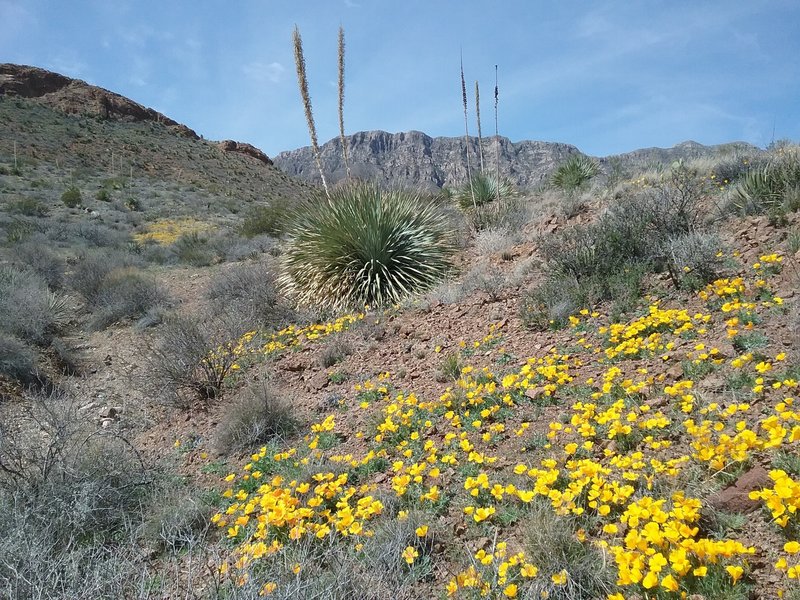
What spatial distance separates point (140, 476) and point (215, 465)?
59 cm

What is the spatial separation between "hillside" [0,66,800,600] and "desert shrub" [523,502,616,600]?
1 cm

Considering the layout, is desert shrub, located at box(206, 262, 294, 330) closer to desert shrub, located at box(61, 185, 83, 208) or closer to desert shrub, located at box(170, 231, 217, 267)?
desert shrub, located at box(170, 231, 217, 267)

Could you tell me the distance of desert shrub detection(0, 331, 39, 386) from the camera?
7.49m

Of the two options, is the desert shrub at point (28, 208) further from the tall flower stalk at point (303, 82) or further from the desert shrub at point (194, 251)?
the tall flower stalk at point (303, 82)

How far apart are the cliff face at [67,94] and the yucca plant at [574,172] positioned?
48.7 m

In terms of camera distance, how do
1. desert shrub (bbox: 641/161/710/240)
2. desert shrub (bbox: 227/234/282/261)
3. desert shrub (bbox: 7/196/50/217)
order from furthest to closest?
desert shrub (bbox: 7/196/50/217)
desert shrub (bbox: 227/234/282/261)
desert shrub (bbox: 641/161/710/240)

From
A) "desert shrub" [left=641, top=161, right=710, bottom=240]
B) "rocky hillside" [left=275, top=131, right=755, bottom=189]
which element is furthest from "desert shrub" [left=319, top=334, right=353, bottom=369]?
"rocky hillside" [left=275, top=131, right=755, bottom=189]

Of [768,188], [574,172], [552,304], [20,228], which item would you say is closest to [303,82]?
[552,304]

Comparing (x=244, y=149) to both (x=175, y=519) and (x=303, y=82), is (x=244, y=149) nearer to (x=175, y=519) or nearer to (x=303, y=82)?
(x=303, y=82)

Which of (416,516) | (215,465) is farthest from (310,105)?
(416,516)

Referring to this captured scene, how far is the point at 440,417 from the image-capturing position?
422 centimetres

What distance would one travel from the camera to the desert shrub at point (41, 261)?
1348cm

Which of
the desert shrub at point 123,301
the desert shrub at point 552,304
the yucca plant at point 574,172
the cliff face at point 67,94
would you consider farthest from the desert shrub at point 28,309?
the cliff face at point 67,94

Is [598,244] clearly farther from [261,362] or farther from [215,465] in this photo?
[215,465]
